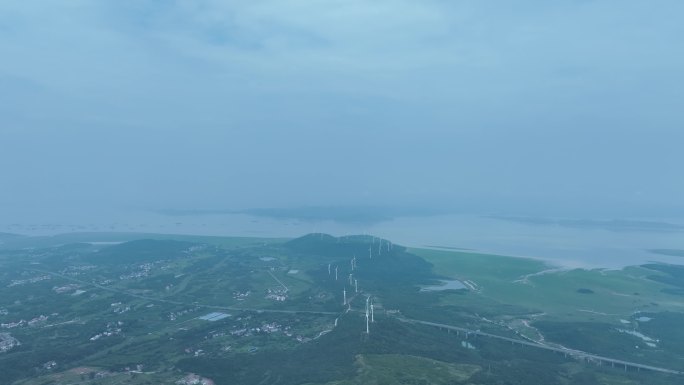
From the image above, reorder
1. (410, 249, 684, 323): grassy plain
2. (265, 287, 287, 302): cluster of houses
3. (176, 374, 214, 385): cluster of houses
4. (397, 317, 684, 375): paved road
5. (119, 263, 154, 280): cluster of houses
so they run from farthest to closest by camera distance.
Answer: (119, 263, 154, 280): cluster of houses
(265, 287, 287, 302): cluster of houses
(410, 249, 684, 323): grassy plain
(397, 317, 684, 375): paved road
(176, 374, 214, 385): cluster of houses

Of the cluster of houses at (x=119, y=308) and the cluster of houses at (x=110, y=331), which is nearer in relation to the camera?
the cluster of houses at (x=110, y=331)

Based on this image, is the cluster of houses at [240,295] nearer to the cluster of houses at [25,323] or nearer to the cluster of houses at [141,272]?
the cluster of houses at [141,272]

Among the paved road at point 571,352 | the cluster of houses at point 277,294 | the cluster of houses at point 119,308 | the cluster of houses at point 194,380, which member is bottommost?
the cluster of houses at point 194,380

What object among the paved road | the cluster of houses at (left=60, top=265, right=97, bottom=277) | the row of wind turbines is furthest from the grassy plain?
the cluster of houses at (left=60, top=265, right=97, bottom=277)

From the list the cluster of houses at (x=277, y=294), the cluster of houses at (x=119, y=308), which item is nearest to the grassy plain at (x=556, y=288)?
the cluster of houses at (x=277, y=294)

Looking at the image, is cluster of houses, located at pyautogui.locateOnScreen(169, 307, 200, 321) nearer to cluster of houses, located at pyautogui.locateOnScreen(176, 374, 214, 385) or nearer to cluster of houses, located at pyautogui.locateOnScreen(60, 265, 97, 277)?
cluster of houses, located at pyautogui.locateOnScreen(176, 374, 214, 385)

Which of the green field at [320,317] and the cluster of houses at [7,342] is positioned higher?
the green field at [320,317]

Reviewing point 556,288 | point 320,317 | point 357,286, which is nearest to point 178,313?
point 320,317

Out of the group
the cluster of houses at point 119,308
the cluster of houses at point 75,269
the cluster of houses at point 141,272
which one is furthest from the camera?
the cluster of houses at point 75,269

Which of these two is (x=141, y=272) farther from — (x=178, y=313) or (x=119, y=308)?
(x=178, y=313)

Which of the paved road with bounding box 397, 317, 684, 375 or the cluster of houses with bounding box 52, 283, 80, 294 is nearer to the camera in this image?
the paved road with bounding box 397, 317, 684, 375

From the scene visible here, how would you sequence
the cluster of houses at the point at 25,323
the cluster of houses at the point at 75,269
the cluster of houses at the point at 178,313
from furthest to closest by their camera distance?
1. the cluster of houses at the point at 75,269
2. the cluster of houses at the point at 178,313
3. the cluster of houses at the point at 25,323

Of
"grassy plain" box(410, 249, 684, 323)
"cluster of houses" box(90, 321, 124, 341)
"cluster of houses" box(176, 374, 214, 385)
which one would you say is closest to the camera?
"cluster of houses" box(176, 374, 214, 385)
